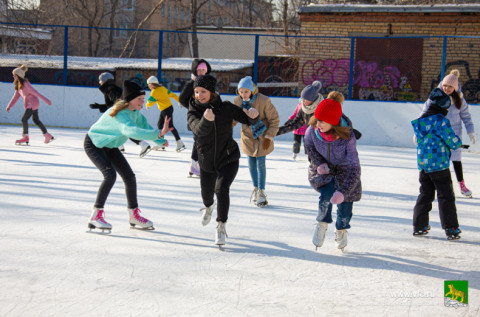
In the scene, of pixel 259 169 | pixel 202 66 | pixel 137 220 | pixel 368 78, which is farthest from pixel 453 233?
pixel 368 78

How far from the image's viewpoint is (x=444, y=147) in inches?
207

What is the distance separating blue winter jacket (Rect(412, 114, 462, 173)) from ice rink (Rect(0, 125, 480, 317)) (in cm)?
70

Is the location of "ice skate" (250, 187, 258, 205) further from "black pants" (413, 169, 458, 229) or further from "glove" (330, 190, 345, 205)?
"glove" (330, 190, 345, 205)

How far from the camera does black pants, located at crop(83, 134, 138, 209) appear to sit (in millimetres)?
5098

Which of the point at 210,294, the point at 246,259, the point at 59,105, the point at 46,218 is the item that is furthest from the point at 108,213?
the point at 59,105

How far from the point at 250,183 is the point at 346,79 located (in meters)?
10.6

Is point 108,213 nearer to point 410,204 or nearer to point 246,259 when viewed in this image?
point 246,259

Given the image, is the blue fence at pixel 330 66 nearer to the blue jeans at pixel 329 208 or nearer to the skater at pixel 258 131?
the skater at pixel 258 131

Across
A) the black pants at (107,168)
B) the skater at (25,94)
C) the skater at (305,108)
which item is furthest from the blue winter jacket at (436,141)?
the skater at (25,94)

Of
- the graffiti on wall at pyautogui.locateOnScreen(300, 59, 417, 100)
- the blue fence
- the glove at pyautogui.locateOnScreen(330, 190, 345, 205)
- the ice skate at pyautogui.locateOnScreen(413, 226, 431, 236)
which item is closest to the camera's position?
the glove at pyautogui.locateOnScreen(330, 190, 345, 205)

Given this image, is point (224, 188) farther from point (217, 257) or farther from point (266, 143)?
point (266, 143)

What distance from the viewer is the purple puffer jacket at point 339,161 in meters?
4.47

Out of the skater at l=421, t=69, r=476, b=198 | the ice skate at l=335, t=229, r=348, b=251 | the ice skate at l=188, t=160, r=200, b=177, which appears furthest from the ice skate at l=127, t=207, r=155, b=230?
Answer: the skater at l=421, t=69, r=476, b=198

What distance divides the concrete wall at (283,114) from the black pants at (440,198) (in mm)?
8876
